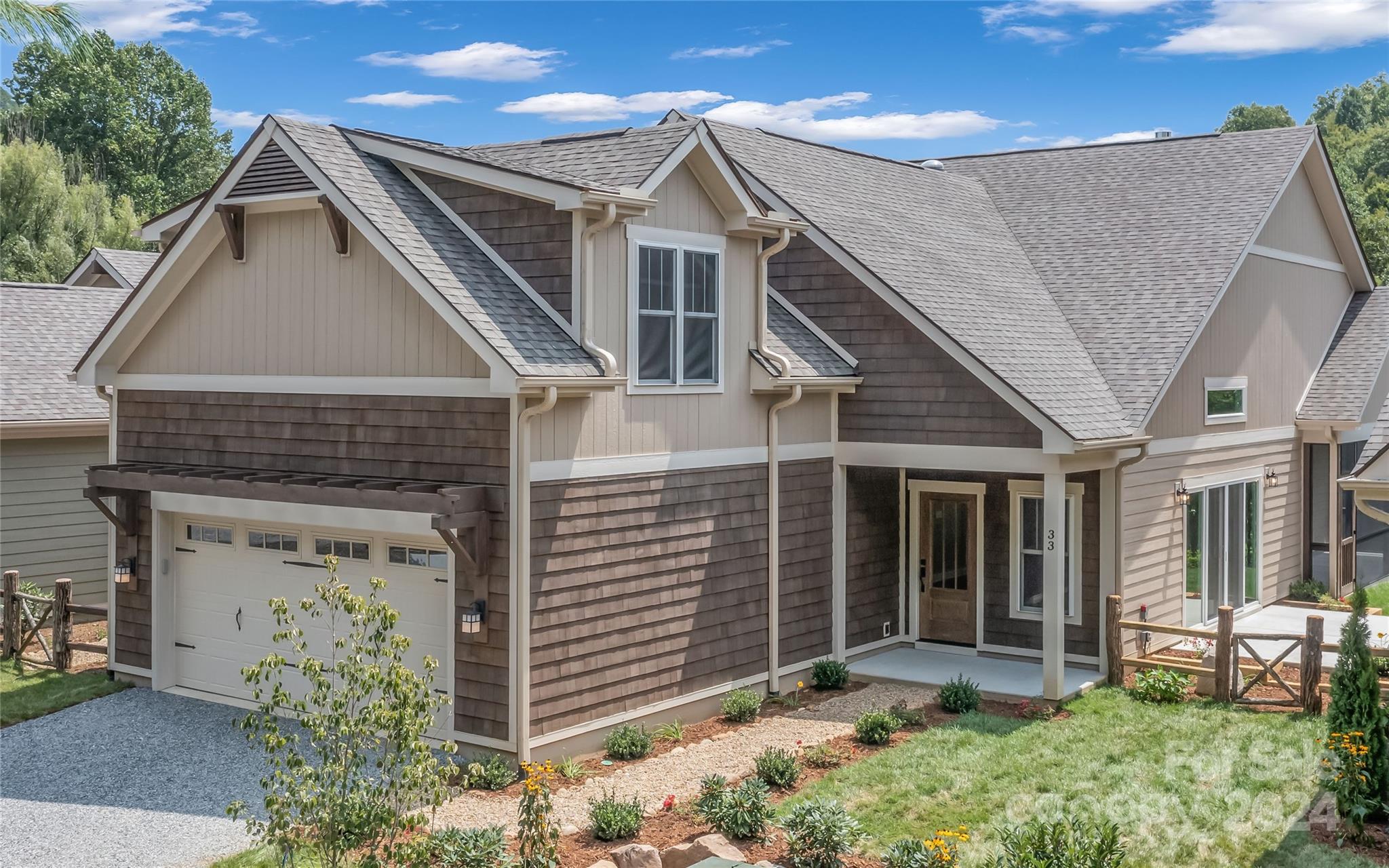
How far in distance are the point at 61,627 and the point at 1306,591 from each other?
18321mm

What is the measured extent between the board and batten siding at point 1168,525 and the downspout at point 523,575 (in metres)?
7.60

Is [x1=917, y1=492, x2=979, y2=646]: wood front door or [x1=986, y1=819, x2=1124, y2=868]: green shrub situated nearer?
[x1=986, y1=819, x2=1124, y2=868]: green shrub

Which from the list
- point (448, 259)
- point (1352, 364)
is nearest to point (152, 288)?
point (448, 259)

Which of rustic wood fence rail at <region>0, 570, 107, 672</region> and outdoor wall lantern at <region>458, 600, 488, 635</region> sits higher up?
outdoor wall lantern at <region>458, 600, 488, 635</region>

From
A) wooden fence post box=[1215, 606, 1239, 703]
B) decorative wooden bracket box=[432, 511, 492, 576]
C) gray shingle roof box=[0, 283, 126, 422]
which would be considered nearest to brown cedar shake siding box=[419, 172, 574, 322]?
decorative wooden bracket box=[432, 511, 492, 576]

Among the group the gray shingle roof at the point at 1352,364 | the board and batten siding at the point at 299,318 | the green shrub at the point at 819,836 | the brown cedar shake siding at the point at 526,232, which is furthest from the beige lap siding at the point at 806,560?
the gray shingle roof at the point at 1352,364

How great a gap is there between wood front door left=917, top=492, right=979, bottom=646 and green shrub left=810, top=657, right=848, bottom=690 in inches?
87.1

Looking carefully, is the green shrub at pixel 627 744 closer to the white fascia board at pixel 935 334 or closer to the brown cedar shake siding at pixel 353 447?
the brown cedar shake siding at pixel 353 447

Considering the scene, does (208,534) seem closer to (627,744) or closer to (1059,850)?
(627,744)

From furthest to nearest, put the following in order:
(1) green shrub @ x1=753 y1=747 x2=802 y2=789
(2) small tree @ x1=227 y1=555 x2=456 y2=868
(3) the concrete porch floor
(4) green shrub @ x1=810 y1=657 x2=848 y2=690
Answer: (4) green shrub @ x1=810 y1=657 x2=848 y2=690
(3) the concrete porch floor
(1) green shrub @ x1=753 y1=747 x2=802 y2=789
(2) small tree @ x1=227 y1=555 x2=456 y2=868

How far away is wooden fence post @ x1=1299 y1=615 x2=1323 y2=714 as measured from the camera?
43.0 ft

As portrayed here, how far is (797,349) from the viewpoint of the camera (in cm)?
1520

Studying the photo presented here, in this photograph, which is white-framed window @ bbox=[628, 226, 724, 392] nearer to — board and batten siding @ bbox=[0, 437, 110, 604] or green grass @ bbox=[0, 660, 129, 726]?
green grass @ bbox=[0, 660, 129, 726]

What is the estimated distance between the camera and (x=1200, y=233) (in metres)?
18.1
